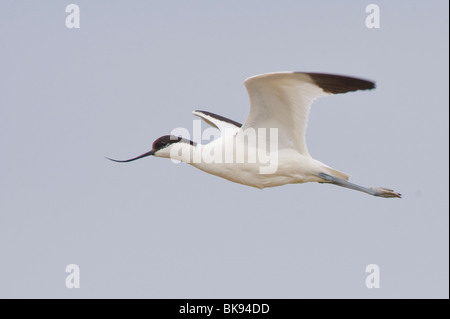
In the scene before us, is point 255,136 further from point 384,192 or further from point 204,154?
point 384,192

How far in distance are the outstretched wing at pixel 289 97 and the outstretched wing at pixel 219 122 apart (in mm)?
1515

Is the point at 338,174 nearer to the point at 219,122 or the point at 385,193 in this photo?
the point at 385,193

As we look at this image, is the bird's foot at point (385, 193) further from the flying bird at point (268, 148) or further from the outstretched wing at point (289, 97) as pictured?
the outstretched wing at point (289, 97)

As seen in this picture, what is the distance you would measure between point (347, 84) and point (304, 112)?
110 cm

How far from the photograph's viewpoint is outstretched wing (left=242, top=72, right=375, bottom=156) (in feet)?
35.0

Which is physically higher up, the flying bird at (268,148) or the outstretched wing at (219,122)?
the outstretched wing at (219,122)

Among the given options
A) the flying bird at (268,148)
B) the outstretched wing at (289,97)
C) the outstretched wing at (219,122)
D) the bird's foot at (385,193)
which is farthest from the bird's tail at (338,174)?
the outstretched wing at (219,122)

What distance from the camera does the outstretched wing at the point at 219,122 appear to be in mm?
13398

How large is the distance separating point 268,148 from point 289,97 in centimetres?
91

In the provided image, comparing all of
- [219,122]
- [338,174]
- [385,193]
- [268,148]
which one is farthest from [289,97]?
[219,122]

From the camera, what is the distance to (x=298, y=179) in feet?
39.6

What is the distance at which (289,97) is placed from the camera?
1130 cm

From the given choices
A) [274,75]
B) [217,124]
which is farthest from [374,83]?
[217,124]

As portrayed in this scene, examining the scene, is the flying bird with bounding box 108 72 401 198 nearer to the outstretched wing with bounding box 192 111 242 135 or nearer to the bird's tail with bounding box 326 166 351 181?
the bird's tail with bounding box 326 166 351 181
